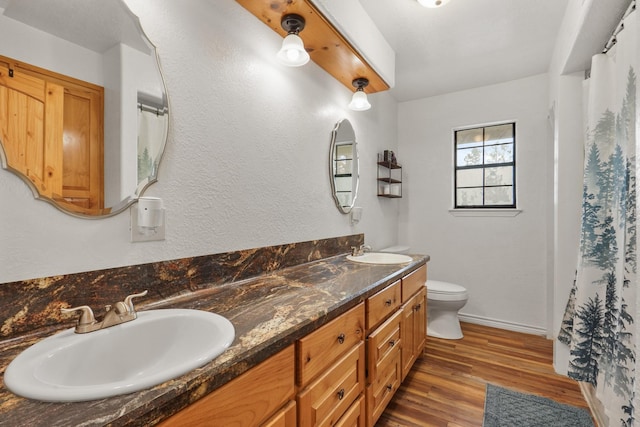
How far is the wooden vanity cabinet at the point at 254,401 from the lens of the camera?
598 millimetres

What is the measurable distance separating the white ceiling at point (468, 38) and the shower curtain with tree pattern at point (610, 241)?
706 millimetres

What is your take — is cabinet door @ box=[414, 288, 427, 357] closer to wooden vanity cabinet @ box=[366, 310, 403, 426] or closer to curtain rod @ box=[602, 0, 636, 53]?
wooden vanity cabinet @ box=[366, 310, 403, 426]

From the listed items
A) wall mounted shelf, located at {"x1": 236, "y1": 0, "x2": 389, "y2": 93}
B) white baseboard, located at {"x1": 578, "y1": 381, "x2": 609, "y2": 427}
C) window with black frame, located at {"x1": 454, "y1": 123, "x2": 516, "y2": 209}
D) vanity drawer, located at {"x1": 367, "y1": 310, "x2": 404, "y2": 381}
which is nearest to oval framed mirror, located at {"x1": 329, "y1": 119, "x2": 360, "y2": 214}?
wall mounted shelf, located at {"x1": 236, "y1": 0, "x2": 389, "y2": 93}

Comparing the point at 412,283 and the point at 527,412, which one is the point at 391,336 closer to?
the point at 412,283

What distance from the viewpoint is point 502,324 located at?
2883 mm

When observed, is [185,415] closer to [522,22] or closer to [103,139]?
[103,139]

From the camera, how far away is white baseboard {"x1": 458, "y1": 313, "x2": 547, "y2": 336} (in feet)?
9.01

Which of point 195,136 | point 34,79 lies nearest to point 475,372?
point 195,136

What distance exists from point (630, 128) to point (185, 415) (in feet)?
6.01

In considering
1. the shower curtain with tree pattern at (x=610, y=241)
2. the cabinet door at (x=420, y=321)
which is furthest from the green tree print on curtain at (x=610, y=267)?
the cabinet door at (x=420, y=321)

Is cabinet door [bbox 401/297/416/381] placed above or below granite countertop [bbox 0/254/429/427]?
below

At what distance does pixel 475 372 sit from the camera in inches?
82.5

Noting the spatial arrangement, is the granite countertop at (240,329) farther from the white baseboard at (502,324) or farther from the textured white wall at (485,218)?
the white baseboard at (502,324)

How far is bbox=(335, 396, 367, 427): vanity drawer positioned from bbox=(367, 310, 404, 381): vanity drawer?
13 centimetres
